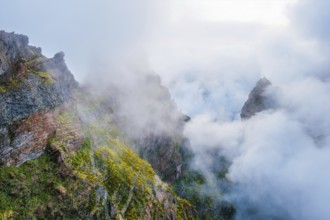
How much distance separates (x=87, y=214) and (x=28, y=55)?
3990 inches

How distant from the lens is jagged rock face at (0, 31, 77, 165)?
368 feet

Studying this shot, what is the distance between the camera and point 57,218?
354 feet

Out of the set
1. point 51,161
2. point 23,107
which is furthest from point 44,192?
point 23,107

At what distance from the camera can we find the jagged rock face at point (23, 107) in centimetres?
11219

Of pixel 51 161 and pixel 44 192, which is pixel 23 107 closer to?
pixel 51 161

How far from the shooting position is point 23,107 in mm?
120688

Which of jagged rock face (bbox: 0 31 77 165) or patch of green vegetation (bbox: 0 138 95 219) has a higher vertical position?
jagged rock face (bbox: 0 31 77 165)

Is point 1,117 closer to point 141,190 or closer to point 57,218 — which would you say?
point 57,218

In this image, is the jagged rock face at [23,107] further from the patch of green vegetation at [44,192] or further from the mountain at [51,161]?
the patch of green vegetation at [44,192]

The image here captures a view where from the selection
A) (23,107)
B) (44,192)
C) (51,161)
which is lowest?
(44,192)

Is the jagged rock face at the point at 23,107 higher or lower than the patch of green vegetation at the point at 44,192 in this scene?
higher

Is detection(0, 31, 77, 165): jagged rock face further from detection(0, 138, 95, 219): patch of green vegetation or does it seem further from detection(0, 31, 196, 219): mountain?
detection(0, 138, 95, 219): patch of green vegetation

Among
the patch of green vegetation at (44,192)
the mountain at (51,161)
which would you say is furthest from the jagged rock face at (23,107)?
the patch of green vegetation at (44,192)

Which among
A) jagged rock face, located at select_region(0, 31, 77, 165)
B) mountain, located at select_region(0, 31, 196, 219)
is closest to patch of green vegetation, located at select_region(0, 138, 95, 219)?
mountain, located at select_region(0, 31, 196, 219)
